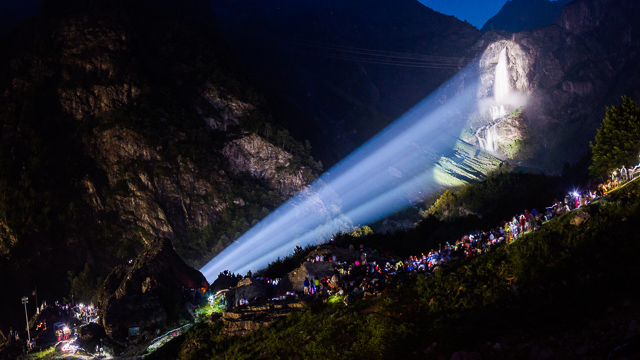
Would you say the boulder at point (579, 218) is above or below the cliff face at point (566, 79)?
below

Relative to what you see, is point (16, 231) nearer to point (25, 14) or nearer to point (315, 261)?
point (315, 261)

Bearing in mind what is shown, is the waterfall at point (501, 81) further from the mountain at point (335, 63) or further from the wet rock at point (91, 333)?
the wet rock at point (91, 333)

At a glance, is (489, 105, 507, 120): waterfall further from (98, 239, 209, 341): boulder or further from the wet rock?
the wet rock

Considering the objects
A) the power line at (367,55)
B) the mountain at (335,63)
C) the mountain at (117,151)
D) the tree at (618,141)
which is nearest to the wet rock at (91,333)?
the mountain at (117,151)

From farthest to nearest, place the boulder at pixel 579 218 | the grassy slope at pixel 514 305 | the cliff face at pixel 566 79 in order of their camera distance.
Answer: the cliff face at pixel 566 79 < the boulder at pixel 579 218 < the grassy slope at pixel 514 305

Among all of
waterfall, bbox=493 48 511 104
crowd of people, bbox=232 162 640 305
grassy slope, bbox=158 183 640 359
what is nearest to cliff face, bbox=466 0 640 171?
waterfall, bbox=493 48 511 104

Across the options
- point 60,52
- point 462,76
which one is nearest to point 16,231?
point 60,52
